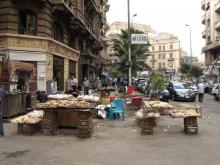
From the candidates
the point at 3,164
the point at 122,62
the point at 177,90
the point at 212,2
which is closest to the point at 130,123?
the point at 3,164

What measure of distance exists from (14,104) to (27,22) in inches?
488

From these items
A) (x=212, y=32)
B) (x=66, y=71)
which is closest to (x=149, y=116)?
(x=66, y=71)

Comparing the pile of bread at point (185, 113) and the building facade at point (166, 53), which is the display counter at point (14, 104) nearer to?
the pile of bread at point (185, 113)

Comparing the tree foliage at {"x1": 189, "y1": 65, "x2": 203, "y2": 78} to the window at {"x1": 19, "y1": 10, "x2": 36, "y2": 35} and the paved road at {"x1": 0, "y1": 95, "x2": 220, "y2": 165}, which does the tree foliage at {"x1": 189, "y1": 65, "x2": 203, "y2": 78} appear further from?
the paved road at {"x1": 0, "y1": 95, "x2": 220, "y2": 165}

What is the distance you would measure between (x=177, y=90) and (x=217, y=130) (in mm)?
20052

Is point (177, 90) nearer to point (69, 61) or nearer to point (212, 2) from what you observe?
point (69, 61)

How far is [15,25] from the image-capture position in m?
28.5

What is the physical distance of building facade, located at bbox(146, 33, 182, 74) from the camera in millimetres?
138375

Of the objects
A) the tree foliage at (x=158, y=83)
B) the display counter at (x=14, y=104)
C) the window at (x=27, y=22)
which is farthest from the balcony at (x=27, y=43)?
the display counter at (x=14, y=104)

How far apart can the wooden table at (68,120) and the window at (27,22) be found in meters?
16.1

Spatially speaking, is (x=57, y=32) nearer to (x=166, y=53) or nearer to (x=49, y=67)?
(x=49, y=67)

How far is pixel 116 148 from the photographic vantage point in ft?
36.6

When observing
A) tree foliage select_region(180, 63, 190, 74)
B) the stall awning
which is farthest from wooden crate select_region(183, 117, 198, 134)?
tree foliage select_region(180, 63, 190, 74)

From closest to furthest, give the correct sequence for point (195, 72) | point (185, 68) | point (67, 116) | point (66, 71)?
point (67, 116), point (66, 71), point (195, 72), point (185, 68)
